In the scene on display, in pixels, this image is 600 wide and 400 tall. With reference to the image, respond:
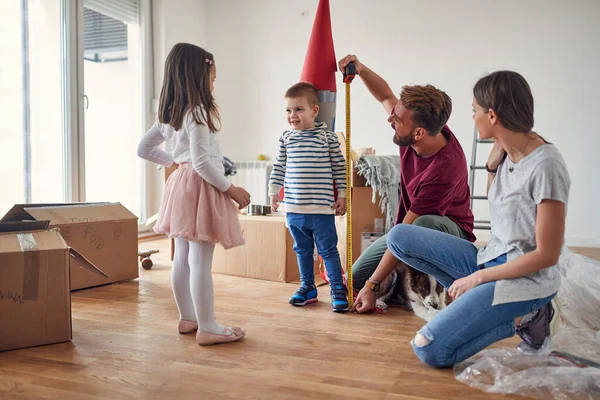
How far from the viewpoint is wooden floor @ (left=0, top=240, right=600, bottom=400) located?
4.62 feet

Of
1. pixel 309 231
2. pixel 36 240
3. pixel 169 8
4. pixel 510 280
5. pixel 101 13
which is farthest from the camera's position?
pixel 169 8

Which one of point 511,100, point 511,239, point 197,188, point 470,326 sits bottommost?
point 470,326

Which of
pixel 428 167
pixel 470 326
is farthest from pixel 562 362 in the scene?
pixel 428 167

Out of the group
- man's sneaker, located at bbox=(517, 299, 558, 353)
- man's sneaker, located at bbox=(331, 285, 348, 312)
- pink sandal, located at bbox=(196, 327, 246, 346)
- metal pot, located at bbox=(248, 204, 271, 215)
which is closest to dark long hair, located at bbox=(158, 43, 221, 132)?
pink sandal, located at bbox=(196, 327, 246, 346)

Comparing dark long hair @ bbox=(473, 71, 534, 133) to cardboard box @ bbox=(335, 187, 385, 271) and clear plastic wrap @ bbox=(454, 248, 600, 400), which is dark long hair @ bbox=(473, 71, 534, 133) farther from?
cardboard box @ bbox=(335, 187, 385, 271)

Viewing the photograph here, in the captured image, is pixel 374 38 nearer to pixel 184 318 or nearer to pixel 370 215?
pixel 370 215

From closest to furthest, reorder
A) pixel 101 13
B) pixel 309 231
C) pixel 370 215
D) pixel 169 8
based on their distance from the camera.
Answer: pixel 309 231, pixel 370 215, pixel 101 13, pixel 169 8

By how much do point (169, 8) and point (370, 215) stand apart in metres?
2.98

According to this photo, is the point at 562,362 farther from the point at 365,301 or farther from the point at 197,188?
the point at 197,188

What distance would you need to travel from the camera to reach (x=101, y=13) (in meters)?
4.27

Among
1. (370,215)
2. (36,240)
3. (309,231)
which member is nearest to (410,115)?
(309,231)

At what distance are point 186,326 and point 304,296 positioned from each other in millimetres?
604

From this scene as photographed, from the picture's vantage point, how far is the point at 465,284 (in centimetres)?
159

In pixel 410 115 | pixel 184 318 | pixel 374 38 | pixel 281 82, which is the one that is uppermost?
pixel 374 38
